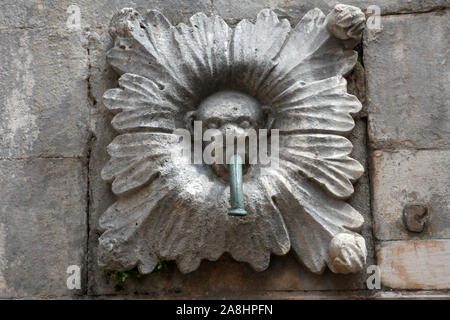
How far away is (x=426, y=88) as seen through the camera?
133 inches

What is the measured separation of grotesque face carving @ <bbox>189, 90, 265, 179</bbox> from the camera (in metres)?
3.19

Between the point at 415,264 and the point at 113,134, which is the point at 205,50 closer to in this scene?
the point at 113,134

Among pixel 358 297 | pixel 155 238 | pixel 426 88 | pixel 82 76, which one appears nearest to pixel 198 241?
pixel 155 238

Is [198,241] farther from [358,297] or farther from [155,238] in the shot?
[358,297]

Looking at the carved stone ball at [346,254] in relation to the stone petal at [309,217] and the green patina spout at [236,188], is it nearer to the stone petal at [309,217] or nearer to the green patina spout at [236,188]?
the stone petal at [309,217]

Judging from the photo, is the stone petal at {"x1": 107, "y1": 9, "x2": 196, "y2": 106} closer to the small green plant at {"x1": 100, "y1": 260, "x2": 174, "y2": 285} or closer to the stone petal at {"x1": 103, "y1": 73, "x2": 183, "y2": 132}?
the stone petal at {"x1": 103, "y1": 73, "x2": 183, "y2": 132}

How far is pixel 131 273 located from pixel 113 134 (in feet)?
2.37

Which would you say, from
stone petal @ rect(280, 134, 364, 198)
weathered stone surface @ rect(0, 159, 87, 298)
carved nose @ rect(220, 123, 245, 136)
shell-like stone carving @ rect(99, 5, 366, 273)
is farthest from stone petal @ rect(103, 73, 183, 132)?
stone petal @ rect(280, 134, 364, 198)

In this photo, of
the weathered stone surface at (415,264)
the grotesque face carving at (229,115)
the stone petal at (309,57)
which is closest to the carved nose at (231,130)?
the grotesque face carving at (229,115)

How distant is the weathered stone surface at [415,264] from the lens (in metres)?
3.13

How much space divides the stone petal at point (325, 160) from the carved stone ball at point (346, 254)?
229 millimetres

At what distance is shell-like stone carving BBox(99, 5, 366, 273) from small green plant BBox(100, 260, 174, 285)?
1.6 inches

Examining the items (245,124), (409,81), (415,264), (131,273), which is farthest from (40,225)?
(409,81)

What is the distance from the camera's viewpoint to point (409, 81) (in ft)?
11.1
